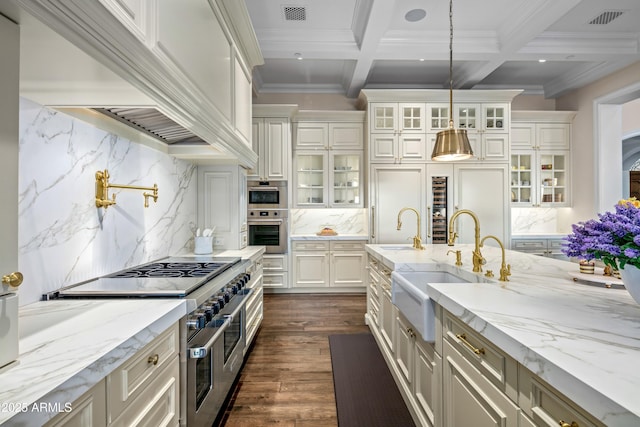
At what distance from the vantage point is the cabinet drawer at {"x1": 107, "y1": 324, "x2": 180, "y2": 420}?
91cm

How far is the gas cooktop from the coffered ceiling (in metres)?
2.79

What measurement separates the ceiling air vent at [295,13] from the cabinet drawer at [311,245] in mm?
2925

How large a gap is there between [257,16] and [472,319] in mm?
3698

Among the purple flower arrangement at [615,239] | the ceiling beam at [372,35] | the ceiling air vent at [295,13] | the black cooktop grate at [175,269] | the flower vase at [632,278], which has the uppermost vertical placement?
the ceiling air vent at [295,13]

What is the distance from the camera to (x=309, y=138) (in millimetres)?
4988

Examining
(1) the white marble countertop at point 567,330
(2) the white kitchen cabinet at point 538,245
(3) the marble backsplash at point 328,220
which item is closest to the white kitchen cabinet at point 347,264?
(3) the marble backsplash at point 328,220

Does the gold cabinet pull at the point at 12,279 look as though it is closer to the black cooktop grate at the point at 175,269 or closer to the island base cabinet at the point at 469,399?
the black cooktop grate at the point at 175,269

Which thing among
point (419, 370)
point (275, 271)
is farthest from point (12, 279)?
point (275, 271)

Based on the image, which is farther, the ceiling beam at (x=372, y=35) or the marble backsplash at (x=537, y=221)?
the marble backsplash at (x=537, y=221)

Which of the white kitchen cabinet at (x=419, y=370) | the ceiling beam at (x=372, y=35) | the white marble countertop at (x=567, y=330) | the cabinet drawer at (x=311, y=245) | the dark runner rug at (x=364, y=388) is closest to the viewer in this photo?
the white marble countertop at (x=567, y=330)

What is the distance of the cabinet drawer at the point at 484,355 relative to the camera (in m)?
0.92

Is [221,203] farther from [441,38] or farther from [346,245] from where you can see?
[441,38]

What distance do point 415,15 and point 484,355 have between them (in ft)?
11.9

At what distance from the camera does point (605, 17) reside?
3580 millimetres
